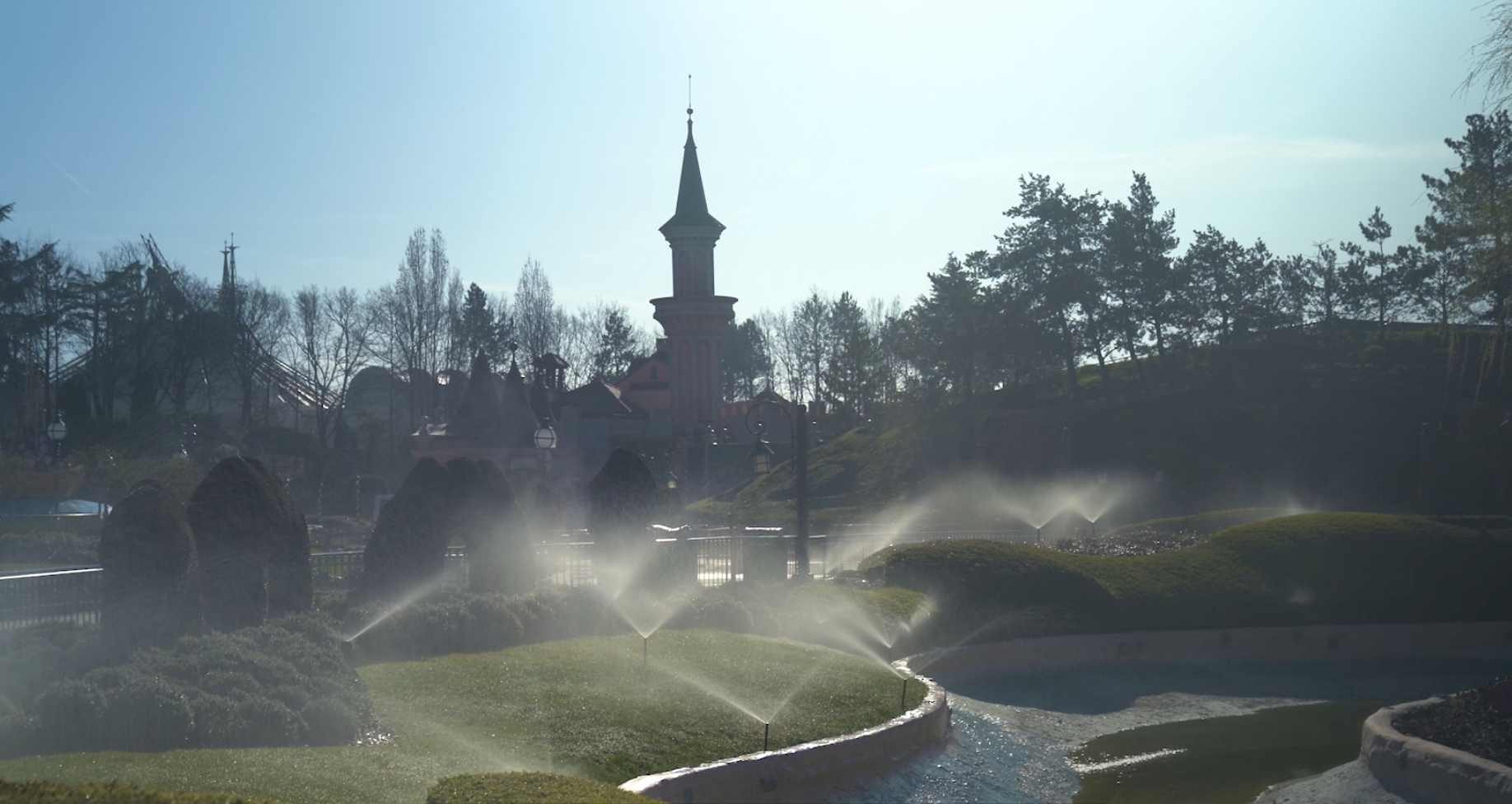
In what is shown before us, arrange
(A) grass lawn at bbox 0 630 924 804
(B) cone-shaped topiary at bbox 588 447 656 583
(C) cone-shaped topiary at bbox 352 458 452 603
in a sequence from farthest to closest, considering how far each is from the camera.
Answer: (B) cone-shaped topiary at bbox 588 447 656 583
(C) cone-shaped topiary at bbox 352 458 452 603
(A) grass lawn at bbox 0 630 924 804

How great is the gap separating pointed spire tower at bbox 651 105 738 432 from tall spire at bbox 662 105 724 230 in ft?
0.17

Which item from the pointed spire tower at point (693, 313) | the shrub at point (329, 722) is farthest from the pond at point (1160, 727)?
the pointed spire tower at point (693, 313)

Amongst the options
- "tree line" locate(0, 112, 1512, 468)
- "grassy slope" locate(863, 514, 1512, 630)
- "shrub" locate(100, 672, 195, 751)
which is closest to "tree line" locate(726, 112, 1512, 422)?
"tree line" locate(0, 112, 1512, 468)

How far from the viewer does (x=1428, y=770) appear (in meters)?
11.4

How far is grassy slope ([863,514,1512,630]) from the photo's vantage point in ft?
71.8

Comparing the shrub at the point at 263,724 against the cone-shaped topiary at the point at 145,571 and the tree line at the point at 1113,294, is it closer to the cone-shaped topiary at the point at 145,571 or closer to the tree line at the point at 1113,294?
the cone-shaped topiary at the point at 145,571

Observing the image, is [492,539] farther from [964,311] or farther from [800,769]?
[964,311]

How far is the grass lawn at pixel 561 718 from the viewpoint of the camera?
834cm

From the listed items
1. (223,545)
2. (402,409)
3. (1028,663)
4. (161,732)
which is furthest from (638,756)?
(402,409)

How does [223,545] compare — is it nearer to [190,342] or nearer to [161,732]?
[161,732]

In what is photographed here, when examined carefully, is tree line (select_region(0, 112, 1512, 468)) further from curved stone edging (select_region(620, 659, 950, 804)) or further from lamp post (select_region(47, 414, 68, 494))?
curved stone edging (select_region(620, 659, 950, 804))

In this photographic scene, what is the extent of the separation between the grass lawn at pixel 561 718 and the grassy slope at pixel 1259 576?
6.22 m

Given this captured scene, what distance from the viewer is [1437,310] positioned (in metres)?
59.5

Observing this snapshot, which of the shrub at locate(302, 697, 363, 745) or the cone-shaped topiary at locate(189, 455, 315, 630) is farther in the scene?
the cone-shaped topiary at locate(189, 455, 315, 630)
